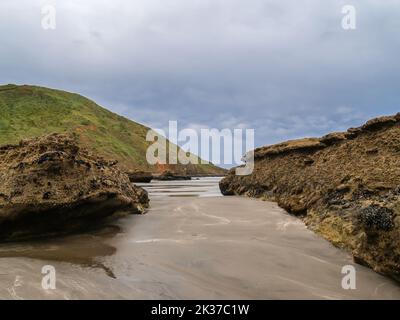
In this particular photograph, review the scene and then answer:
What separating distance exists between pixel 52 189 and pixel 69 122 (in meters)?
74.0

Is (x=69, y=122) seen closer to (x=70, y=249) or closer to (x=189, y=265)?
(x=70, y=249)

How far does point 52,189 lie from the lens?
820 cm

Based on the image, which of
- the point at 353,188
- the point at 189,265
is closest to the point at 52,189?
the point at 189,265

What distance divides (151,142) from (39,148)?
9772 cm

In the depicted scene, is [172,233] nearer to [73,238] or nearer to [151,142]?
[73,238]

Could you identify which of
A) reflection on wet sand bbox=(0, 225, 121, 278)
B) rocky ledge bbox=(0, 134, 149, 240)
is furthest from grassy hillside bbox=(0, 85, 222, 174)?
reflection on wet sand bbox=(0, 225, 121, 278)

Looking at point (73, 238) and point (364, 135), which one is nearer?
point (73, 238)

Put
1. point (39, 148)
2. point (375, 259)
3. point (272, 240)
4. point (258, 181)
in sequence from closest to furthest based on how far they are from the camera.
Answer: point (375, 259) → point (272, 240) → point (39, 148) → point (258, 181)

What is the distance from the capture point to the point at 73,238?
7875mm

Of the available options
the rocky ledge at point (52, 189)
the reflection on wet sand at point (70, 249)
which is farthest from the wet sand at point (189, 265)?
the rocky ledge at point (52, 189)

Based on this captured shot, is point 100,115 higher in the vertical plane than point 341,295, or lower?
higher

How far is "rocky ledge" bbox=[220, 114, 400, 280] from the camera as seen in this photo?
5.57 m
